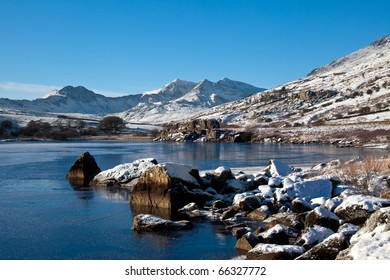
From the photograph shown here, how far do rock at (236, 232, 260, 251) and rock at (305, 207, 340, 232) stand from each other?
2.92 meters

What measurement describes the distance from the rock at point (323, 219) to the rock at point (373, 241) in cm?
401

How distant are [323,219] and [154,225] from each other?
23.8ft

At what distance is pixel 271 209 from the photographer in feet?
70.7

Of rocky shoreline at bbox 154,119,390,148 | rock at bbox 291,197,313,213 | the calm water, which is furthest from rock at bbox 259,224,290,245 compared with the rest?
rocky shoreline at bbox 154,119,390,148

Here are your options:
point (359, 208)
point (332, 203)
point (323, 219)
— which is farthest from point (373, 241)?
point (332, 203)

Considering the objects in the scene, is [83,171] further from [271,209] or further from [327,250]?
[327,250]

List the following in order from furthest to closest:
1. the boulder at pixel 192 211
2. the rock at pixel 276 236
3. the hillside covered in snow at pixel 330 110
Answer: the hillside covered in snow at pixel 330 110 → the boulder at pixel 192 211 → the rock at pixel 276 236

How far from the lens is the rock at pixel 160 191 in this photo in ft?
77.9

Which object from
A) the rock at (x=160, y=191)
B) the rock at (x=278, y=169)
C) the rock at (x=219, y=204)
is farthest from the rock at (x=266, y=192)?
the rock at (x=278, y=169)

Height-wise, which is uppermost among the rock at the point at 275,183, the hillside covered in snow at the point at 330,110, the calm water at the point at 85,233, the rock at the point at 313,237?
the hillside covered in snow at the point at 330,110

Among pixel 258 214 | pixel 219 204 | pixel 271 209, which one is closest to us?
pixel 258 214

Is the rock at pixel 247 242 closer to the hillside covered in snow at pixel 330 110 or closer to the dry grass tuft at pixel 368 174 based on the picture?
the dry grass tuft at pixel 368 174

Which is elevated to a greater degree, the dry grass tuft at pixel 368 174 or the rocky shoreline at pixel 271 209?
the dry grass tuft at pixel 368 174

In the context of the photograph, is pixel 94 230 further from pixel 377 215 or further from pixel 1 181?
pixel 1 181
